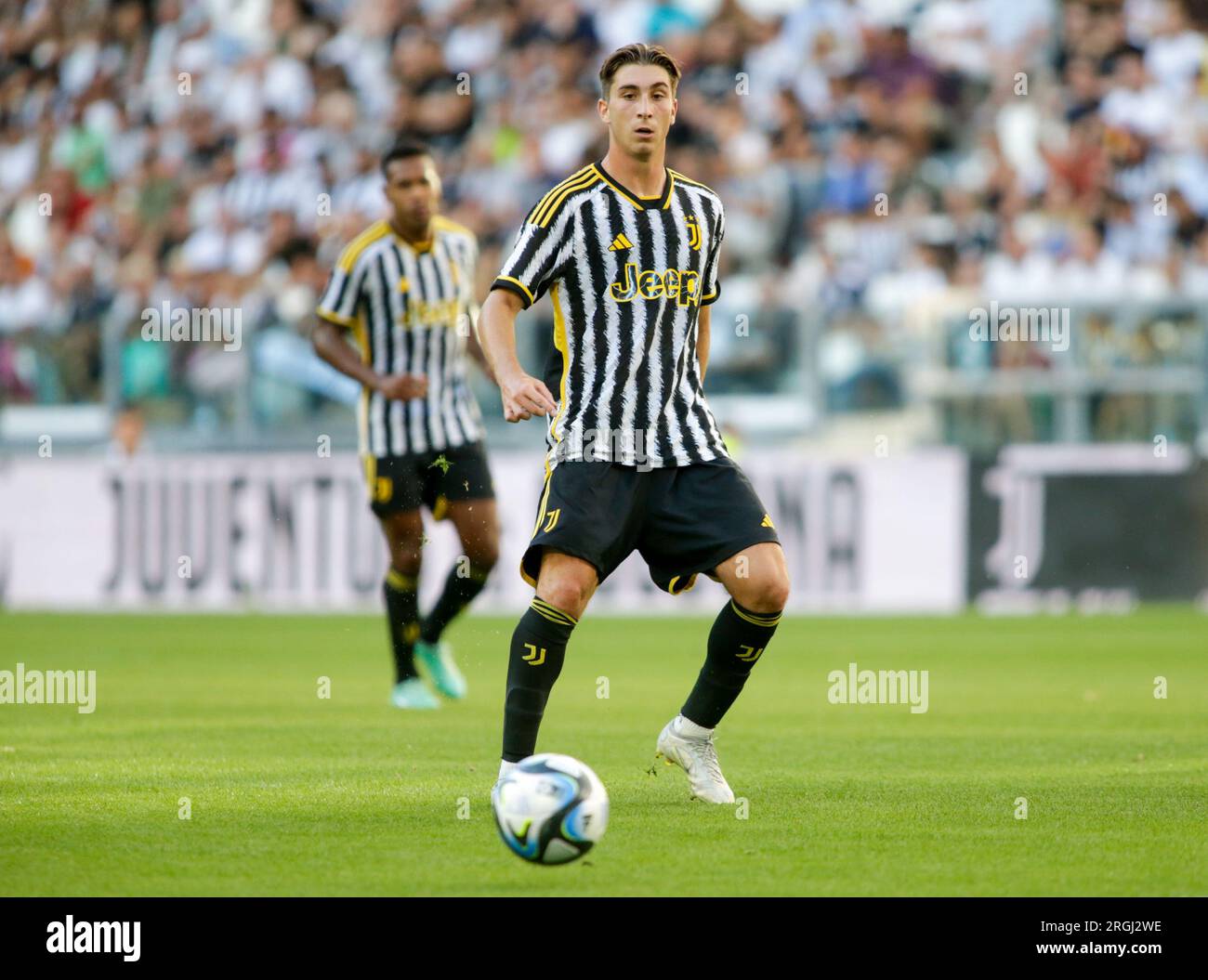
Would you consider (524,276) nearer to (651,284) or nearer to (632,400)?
(651,284)

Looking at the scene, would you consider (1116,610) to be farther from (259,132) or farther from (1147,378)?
(259,132)

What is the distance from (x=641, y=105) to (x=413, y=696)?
4.31 m

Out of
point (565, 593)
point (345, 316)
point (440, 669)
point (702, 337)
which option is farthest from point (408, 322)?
point (565, 593)

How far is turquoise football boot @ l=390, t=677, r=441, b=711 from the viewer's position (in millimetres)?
9664

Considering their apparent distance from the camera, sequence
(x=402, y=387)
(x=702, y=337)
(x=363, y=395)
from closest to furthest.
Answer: (x=702, y=337) < (x=402, y=387) < (x=363, y=395)

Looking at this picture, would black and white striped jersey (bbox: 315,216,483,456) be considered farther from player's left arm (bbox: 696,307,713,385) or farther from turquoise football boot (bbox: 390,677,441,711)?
player's left arm (bbox: 696,307,713,385)

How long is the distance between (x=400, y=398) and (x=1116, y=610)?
7947 mm

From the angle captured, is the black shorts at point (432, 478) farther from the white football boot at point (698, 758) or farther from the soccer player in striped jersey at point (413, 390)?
the white football boot at point (698, 758)

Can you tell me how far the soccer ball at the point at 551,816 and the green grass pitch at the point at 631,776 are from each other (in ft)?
0.23

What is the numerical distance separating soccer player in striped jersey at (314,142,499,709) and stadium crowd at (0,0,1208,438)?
19.3ft

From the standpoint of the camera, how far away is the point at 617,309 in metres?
6.31

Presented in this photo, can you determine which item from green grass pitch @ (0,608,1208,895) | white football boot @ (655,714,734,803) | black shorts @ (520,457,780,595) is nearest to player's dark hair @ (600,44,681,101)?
black shorts @ (520,457,780,595)

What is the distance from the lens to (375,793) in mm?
6719
